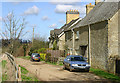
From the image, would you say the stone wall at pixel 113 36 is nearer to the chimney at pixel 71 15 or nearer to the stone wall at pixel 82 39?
the stone wall at pixel 82 39

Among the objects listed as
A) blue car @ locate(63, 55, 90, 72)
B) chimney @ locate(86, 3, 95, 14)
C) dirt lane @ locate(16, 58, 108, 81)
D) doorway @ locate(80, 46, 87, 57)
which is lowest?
dirt lane @ locate(16, 58, 108, 81)

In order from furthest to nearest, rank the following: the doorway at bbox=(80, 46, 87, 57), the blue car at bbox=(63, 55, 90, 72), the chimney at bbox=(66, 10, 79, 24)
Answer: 1. the chimney at bbox=(66, 10, 79, 24)
2. the doorway at bbox=(80, 46, 87, 57)
3. the blue car at bbox=(63, 55, 90, 72)

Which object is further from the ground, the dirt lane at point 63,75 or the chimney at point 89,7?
the chimney at point 89,7

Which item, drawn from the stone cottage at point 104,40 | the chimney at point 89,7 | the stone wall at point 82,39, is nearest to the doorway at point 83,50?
the stone wall at point 82,39

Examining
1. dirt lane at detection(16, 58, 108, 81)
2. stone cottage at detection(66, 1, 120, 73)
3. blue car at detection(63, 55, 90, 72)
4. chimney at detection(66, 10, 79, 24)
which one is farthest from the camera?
chimney at detection(66, 10, 79, 24)

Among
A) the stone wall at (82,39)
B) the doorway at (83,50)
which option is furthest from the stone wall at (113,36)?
the doorway at (83,50)

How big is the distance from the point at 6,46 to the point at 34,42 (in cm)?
2107

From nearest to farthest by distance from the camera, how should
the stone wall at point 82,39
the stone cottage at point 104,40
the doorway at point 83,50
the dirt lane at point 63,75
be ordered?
1. the dirt lane at point 63,75
2. the stone cottage at point 104,40
3. the stone wall at point 82,39
4. the doorway at point 83,50

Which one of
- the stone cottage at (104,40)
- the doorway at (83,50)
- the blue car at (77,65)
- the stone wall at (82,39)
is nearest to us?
the blue car at (77,65)

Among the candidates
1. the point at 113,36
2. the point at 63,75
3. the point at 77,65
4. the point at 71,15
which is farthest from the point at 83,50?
the point at 71,15

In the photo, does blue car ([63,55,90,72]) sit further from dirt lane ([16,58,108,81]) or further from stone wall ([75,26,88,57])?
stone wall ([75,26,88,57])

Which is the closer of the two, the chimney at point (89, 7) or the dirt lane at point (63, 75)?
the dirt lane at point (63, 75)

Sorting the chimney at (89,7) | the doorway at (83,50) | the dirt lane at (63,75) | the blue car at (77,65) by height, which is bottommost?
the dirt lane at (63,75)

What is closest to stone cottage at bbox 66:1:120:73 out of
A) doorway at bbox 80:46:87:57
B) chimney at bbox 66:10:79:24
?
doorway at bbox 80:46:87:57
